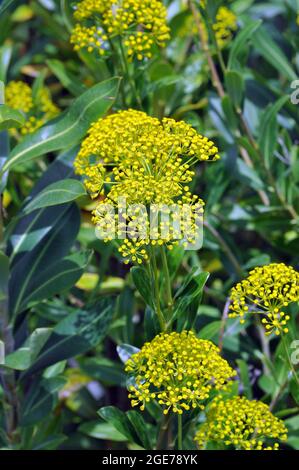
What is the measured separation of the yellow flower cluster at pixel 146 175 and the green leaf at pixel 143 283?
0.07m

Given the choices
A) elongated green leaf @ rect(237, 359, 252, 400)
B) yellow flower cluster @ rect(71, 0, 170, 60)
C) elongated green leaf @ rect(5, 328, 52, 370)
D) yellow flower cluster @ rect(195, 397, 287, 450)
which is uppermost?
yellow flower cluster @ rect(71, 0, 170, 60)

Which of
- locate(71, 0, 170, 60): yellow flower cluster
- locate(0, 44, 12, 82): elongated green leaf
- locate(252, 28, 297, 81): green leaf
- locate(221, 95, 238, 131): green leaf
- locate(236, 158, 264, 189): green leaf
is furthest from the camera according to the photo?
locate(252, 28, 297, 81): green leaf

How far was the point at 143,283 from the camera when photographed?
1.58m

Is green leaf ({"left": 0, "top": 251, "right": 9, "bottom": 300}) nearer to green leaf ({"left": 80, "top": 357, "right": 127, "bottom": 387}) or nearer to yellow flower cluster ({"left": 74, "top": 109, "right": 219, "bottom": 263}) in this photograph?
yellow flower cluster ({"left": 74, "top": 109, "right": 219, "bottom": 263})

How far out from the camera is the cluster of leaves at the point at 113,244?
1.73 metres

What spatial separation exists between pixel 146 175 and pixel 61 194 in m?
0.25

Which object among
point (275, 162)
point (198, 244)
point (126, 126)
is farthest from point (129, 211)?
point (275, 162)

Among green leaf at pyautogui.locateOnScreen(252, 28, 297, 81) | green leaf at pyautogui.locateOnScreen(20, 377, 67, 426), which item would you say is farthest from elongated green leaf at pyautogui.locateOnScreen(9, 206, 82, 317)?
green leaf at pyautogui.locateOnScreen(252, 28, 297, 81)

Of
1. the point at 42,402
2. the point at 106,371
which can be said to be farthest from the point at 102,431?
the point at 42,402

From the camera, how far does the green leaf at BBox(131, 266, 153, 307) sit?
156 cm

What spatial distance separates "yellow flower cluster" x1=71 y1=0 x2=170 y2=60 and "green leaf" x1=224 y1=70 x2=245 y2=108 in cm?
29

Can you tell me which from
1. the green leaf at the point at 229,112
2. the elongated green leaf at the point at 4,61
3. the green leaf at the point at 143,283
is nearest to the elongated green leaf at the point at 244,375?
the green leaf at the point at 143,283

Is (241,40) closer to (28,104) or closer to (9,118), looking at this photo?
(28,104)

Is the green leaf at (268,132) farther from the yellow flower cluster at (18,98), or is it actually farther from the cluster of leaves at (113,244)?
the yellow flower cluster at (18,98)
